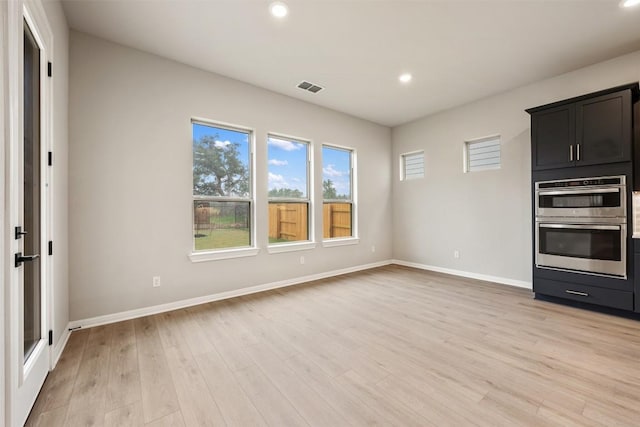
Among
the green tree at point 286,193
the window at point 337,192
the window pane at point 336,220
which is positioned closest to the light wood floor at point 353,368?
the green tree at point 286,193

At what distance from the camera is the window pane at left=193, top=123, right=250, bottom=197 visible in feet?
12.0

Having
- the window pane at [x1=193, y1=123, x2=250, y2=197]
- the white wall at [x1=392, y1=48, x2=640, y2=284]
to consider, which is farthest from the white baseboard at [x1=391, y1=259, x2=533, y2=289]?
the window pane at [x1=193, y1=123, x2=250, y2=197]

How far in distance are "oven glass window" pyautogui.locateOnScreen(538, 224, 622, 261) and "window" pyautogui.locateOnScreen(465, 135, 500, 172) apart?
146cm

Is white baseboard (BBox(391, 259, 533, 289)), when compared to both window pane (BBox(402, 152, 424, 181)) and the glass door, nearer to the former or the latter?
window pane (BBox(402, 152, 424, 181))

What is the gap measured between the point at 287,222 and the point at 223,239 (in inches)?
43.5

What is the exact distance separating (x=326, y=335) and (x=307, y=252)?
6.90 feet

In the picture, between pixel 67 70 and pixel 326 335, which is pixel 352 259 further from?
pixel 67 70

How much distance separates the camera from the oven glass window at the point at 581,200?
306 centimetres

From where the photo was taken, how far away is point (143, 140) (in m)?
3.17

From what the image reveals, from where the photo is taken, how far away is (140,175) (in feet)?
10.3

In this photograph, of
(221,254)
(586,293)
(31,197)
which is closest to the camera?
(31,197)

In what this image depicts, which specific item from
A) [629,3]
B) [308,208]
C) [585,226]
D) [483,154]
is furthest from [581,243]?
[308,208]

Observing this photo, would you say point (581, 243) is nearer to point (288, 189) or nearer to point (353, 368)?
point (353, 368)

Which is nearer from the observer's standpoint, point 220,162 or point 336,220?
point 220,162
